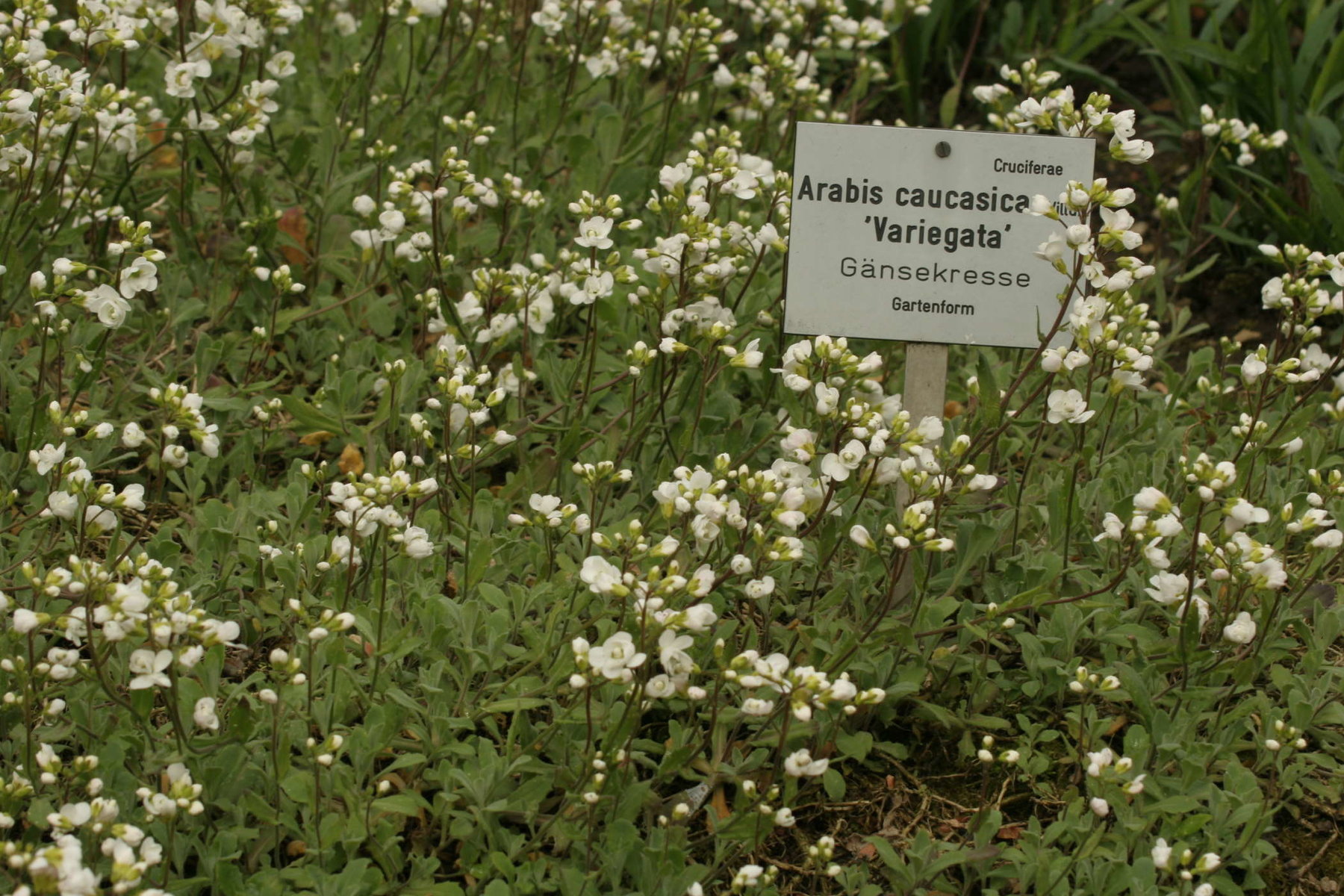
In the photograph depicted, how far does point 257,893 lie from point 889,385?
107 inches

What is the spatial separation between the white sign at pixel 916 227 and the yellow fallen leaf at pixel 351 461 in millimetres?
1494

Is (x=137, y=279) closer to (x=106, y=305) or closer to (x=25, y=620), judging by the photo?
(x=106, y=305)

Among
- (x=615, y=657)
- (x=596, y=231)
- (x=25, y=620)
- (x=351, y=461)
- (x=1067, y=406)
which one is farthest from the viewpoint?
(x=351, y=461)

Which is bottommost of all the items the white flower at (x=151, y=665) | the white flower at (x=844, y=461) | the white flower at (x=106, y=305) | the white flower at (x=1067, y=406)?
the white flower at (x=151, y=665)

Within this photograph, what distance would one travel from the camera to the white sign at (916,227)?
11.6 ft

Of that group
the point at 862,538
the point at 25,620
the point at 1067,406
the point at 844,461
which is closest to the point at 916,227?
the point at 1067,406

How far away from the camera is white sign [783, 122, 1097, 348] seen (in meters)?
3.53

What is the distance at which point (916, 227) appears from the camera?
11.6ft

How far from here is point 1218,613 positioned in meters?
3.23

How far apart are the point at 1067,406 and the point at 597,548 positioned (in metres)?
1.28

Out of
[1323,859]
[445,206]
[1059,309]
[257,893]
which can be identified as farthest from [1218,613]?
[445,206]

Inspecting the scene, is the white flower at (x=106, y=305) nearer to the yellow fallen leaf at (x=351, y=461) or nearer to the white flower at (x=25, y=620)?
the yellow fallen leaf at (x=351, y=461)

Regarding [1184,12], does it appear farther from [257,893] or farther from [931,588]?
[257,893]

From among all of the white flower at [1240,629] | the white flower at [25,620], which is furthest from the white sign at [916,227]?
the white flower at [25,620]
